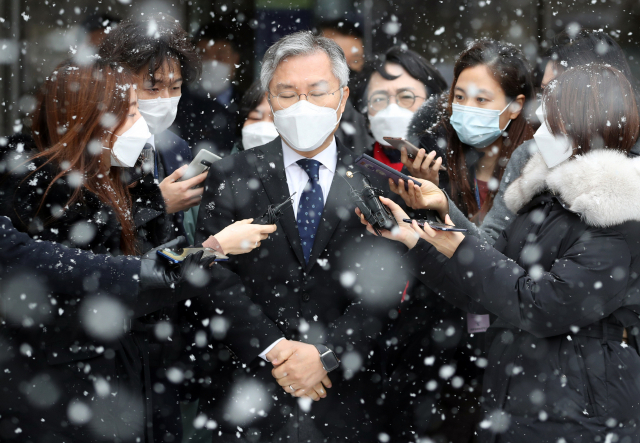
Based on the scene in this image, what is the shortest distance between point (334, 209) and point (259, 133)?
1.42 m

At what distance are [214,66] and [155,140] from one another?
9.21 feet

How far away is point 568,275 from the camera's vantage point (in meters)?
2.50

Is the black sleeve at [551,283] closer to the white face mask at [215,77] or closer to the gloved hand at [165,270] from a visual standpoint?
the gloved hand at [165,270]

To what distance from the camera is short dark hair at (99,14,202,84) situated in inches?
151

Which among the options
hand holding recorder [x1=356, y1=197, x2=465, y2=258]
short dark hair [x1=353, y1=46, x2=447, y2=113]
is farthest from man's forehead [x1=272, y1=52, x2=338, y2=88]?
short dark hair [x1=353, y1=46, x2=447, y2=113]

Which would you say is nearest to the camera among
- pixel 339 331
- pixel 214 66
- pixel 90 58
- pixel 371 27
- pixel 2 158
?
pixel 2 158

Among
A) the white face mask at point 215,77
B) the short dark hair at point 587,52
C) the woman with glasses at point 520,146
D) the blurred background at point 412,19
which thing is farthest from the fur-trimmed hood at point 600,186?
the white face mask at point 215,77

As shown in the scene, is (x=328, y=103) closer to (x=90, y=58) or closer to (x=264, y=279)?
(x=264, y=279)

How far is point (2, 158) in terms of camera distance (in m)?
2.61

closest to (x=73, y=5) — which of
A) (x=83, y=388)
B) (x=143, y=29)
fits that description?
(x=143, y=29)

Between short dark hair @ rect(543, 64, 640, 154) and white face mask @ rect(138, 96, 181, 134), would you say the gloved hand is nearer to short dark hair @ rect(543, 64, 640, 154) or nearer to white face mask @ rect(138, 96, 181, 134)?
white face mask @ rect(138, 96, 181, 134)

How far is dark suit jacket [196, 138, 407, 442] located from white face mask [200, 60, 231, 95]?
10.7 feet

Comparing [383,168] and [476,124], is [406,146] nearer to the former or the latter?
[383,168]

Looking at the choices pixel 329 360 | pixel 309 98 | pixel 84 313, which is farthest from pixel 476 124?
pixel 84 313
